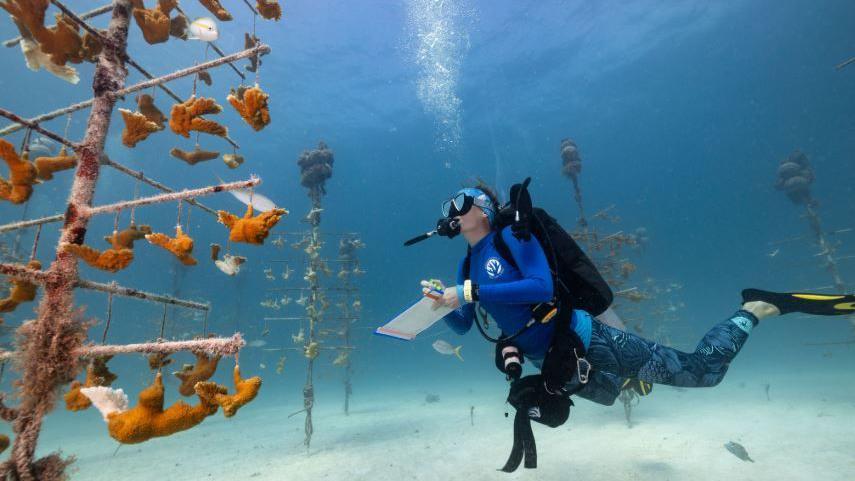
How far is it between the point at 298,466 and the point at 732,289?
104m

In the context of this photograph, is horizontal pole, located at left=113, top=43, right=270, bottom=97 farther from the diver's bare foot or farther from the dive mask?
the diver's bare foot

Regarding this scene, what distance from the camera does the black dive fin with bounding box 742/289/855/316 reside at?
4746 mm

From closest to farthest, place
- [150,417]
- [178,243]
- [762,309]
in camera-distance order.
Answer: [150,417]
[178,243]
[762,309]

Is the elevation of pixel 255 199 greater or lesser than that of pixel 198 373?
greater

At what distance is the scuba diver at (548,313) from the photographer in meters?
3.93

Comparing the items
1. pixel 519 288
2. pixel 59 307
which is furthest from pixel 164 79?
pixel 519 288

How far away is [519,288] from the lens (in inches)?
151

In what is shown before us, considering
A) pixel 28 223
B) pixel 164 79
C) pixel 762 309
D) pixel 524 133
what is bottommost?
pixel 762 309

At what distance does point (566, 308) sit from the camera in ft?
13.6

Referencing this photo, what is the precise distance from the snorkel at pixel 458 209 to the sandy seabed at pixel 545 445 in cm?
594

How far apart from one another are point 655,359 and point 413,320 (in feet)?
9.87

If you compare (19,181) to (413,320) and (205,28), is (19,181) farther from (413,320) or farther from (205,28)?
(413,320)

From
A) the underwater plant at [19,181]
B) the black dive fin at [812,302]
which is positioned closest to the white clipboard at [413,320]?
the underwater plant at [19,181]

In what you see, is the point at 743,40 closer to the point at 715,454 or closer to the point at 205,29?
the point at 715,454
